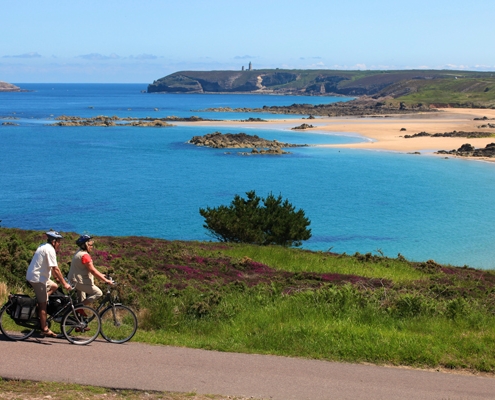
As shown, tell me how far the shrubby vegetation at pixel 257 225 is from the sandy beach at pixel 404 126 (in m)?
52.8

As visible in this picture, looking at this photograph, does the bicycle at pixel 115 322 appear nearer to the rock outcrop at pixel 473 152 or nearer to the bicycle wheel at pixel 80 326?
the bicycle wheel at pixel 80 326

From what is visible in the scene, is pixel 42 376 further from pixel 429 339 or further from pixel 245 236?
pixel 245 236

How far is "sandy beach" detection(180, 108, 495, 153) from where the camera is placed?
77.8m

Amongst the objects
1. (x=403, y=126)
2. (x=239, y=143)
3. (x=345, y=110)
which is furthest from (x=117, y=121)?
(x=345, y=110)

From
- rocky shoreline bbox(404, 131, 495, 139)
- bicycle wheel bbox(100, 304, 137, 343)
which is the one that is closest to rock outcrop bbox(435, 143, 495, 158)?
rocky shoreline bbox(404, 131, 495, 139)

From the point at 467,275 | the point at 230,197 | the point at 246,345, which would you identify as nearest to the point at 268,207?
the point at 467,275

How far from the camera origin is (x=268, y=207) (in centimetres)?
2388

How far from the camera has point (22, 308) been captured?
885cm

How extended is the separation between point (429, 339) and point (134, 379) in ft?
14.1

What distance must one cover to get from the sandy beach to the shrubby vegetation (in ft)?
173

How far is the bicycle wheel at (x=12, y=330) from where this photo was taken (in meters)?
8.84

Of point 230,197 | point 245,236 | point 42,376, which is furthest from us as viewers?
point 230,197

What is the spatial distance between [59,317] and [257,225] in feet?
46.9

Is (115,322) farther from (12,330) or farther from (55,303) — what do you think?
(12,330)
